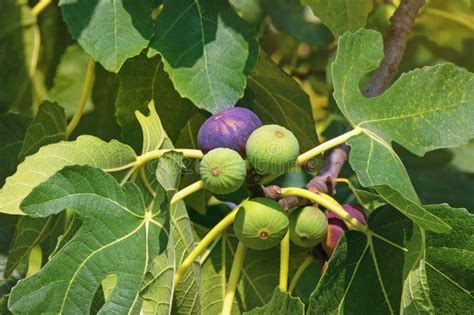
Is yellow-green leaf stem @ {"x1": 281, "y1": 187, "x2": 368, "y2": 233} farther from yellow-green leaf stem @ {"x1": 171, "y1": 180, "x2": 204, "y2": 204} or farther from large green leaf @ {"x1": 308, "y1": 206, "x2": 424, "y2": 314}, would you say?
yellow-green leaf stem @ {"x1": 171, "y1": 180, "x2": 204, "y2": 204}

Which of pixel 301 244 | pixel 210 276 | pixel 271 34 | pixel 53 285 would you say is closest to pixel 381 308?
pixel 301 244

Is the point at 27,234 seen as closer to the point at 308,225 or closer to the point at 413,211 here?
the point at 308,225

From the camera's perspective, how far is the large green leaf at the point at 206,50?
145cm

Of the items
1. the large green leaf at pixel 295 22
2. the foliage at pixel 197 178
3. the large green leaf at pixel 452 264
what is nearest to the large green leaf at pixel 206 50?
the foliage at pixel 197 178

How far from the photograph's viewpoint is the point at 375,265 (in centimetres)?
136

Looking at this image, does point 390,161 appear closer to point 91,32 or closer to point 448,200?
point 91,32

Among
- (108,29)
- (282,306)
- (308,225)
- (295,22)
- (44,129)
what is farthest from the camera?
(295,22)

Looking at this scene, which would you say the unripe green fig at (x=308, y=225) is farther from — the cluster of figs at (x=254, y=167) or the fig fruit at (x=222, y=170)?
the fig fruit at (x=222, y=170)

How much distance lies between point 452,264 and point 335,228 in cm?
17

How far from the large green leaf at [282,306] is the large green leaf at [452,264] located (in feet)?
0.62

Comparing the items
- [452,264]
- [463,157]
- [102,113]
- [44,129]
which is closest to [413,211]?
[452,264]

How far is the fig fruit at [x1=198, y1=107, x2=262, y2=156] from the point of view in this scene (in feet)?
4.31

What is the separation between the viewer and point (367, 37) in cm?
141

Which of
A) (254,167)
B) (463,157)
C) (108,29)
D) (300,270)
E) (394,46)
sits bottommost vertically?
(463,157)
